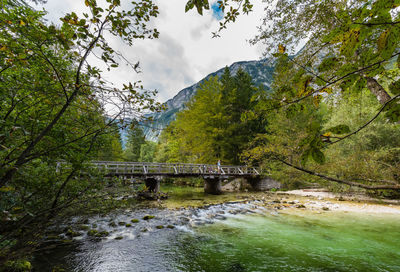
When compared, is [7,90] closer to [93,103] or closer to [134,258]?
[93,103]

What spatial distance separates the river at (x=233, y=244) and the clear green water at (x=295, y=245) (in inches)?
0.8

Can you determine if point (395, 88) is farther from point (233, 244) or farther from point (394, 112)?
point (233, 244)

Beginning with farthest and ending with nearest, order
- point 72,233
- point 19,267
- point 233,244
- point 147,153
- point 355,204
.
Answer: point 147,153, point 355,204, point 72,233, point 233,244, point 19,267

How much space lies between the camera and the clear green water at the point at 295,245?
4.12 metres

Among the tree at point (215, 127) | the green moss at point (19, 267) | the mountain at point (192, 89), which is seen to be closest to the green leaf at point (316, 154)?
the mountain at point (192, 89)

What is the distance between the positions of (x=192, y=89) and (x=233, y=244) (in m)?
191

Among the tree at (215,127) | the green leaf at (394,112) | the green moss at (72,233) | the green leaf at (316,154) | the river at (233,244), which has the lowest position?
the green moss at (72,233)

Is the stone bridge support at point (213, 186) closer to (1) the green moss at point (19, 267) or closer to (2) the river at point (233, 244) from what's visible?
(2) the river at point (233, 244)

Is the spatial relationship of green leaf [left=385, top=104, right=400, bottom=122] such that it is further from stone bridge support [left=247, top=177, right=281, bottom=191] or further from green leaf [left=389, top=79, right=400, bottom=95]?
stone bridge support [left=247, top=177, right=281, bottom=191]

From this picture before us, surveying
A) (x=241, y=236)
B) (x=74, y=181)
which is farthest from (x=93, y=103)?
(x=241, y=236)

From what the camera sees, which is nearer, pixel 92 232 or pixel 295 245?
pixel 295 245

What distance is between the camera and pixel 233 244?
207 inches

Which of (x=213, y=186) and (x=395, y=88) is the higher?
(x=395, y=88)

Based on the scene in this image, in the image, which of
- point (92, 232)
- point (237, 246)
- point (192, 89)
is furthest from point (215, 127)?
point (192, 89)
